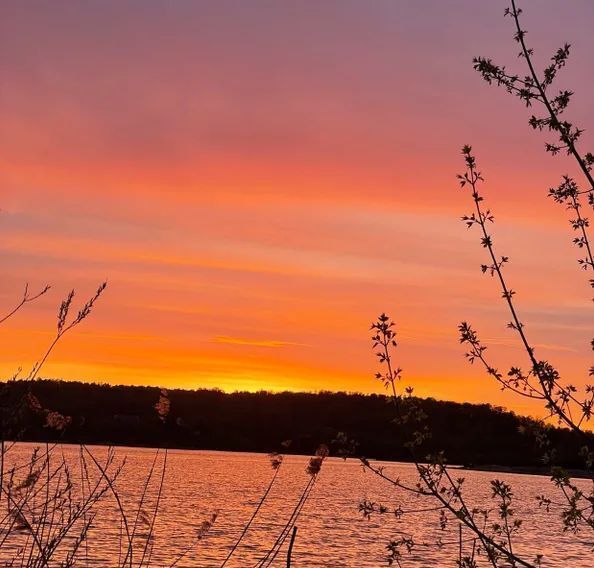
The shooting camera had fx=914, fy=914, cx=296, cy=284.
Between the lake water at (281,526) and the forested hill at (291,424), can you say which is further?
the forested hill at (291,424)

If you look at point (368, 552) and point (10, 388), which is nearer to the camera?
point (10, 388)

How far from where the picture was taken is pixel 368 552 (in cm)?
3616

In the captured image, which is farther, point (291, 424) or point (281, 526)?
point (291, 424)

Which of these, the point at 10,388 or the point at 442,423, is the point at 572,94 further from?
the point at 442,423

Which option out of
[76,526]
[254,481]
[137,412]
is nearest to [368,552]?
[76,526]

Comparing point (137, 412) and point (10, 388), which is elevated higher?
point (137, 412)

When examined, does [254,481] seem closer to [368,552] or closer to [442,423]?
[368,552]

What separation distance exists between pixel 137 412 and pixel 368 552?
97554mm

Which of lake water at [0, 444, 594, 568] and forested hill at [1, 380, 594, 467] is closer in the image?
lake water at [0, 444, 594, 568]

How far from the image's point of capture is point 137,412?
130 metres

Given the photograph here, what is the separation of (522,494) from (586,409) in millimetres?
73425

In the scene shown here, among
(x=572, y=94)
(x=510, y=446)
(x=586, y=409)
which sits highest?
(x=510, y=446)

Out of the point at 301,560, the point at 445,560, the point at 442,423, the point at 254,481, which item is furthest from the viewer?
the point at 442,423

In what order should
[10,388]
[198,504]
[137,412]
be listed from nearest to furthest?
[10,388] < [198,504] < [137,412]
